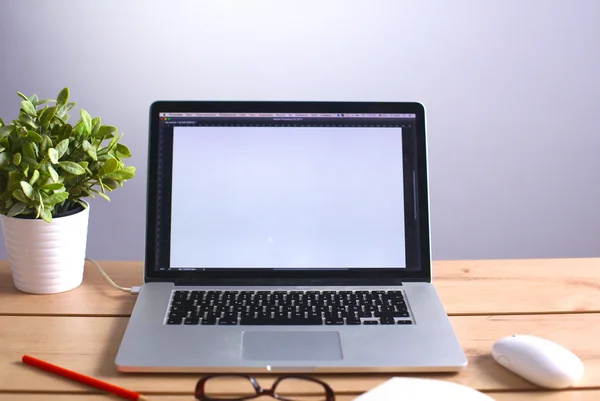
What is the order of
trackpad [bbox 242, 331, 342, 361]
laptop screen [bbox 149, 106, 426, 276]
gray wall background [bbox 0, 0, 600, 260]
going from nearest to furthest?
trackpad [bbox 242, 331, 342, 361], laptop screen [bbox 149, 106, 426, 276], gray wall background [bbox 0, 0, 600, 260]

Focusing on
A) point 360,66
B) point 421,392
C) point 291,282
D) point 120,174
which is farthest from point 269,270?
Answer: point 360,66

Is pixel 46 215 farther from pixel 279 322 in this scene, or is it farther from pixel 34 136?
pixel 279 322

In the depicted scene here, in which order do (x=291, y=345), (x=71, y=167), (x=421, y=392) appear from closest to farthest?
(x=421, y=392)
(x=291, y=345)
(x=71, y=167)

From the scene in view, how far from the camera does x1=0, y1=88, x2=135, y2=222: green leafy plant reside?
3.23 ft

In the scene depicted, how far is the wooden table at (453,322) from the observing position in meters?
0.82

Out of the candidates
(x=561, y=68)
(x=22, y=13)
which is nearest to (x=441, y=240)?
(x=561, y=68)

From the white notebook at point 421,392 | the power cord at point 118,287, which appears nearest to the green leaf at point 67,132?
the power cord at point 118,287

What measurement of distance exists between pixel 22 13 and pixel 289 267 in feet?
2.99

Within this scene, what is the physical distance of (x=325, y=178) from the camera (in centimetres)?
109

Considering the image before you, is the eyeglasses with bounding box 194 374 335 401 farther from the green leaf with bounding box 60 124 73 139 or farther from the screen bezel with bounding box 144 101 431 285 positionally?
the green leaf with bounding box 60 124 73 139

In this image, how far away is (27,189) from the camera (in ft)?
3.17

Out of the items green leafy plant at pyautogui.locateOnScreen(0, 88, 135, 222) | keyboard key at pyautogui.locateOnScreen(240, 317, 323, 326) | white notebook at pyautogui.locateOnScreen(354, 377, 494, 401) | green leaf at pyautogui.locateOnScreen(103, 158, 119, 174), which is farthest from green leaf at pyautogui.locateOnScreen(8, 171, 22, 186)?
white notebook at pyautogui.locateOnScreen(354, 377, 494, 401)

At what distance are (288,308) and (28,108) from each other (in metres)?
0.46

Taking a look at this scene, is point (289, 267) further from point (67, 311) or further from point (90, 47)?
point (90, 47)
